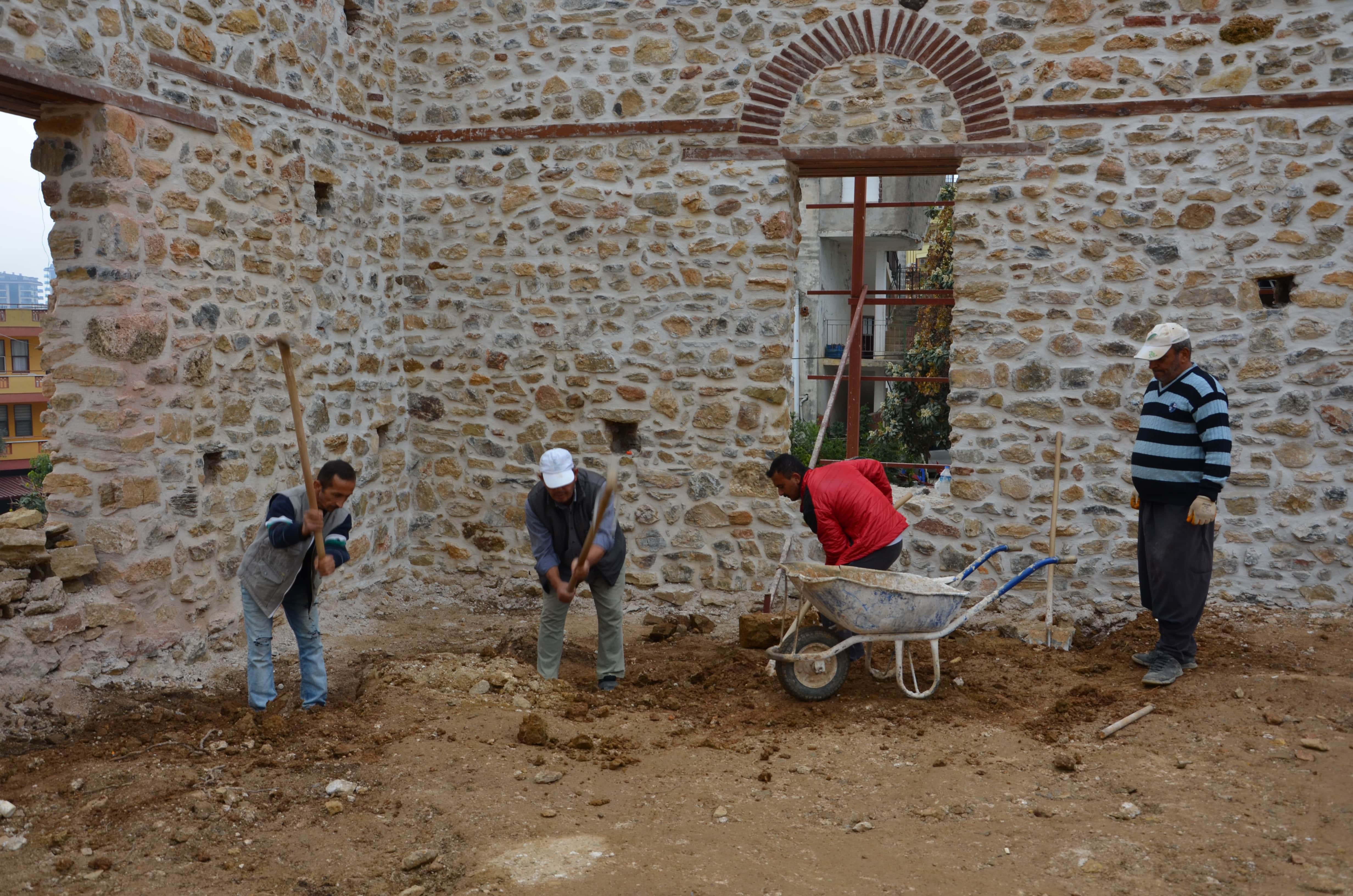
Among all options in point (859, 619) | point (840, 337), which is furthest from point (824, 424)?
point (840, 337)

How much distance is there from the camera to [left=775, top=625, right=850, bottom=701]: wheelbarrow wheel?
5.41 m

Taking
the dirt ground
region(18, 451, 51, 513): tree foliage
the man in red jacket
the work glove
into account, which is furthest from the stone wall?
region(18, 451, 51, 513): tree foliage

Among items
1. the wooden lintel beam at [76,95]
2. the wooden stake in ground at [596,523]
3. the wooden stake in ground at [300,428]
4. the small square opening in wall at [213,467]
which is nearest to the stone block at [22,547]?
the small square opening in wall at [213,467]

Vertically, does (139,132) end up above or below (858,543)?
above

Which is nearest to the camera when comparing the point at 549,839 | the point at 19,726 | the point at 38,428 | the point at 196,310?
the point at 549,839

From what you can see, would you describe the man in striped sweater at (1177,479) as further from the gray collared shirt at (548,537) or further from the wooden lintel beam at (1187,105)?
the gray collared shirt at (548,537)

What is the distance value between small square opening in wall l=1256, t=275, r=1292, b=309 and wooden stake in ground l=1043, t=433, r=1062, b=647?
1588 mm

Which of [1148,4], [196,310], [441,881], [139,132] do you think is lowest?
[441,881]

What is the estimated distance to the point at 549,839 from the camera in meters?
3.90

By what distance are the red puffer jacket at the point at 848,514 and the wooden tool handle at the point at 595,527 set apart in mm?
1143

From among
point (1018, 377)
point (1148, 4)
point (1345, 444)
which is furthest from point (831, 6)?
point (1345, 444)

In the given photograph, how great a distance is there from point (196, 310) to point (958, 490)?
510 cm

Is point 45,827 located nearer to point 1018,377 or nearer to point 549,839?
point 549,839

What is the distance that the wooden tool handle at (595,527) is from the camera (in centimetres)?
490
